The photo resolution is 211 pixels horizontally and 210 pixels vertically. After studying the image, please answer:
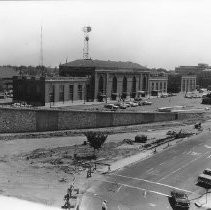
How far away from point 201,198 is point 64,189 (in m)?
11.7

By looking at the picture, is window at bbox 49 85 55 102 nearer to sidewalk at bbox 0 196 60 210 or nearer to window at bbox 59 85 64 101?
window at bbox 59 85 64 101

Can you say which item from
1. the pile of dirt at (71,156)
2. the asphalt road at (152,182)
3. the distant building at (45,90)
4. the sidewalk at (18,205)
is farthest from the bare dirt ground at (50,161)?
the distant building at (45,90)

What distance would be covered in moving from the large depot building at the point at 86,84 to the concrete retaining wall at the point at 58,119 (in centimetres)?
2640

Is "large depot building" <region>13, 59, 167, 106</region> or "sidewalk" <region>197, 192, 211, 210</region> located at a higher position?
"large depot building" <region>13, 59, 167, 106</region>

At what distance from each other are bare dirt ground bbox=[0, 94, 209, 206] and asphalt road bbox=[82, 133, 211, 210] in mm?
2381

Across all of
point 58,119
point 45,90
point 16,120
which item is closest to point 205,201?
point 16,120

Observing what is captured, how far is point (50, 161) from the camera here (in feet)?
149

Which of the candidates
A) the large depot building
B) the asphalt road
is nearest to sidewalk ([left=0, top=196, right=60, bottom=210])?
the asphalt road

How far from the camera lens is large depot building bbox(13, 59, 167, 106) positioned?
95.5 meters

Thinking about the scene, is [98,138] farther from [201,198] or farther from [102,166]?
[201,198]

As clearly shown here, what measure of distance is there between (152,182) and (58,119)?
2863 centimetres

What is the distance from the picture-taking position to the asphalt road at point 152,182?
3253cm

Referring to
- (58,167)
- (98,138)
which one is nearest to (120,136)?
(98,138)

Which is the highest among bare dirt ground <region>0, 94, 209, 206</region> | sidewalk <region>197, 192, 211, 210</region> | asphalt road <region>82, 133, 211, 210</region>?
bare dirt ground <region>0, 94, 209, 206</region>
